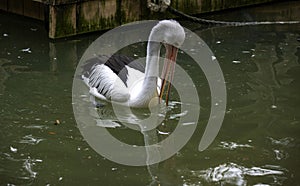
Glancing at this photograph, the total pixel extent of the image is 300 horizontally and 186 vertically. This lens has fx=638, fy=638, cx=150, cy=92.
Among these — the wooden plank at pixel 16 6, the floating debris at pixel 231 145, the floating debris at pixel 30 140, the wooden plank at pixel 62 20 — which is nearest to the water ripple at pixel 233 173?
the floating debris at pixel 231 145

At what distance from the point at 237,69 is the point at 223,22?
193cm

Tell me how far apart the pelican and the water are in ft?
0.79

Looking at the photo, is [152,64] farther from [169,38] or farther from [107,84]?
[107,84]

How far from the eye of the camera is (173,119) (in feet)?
18.9

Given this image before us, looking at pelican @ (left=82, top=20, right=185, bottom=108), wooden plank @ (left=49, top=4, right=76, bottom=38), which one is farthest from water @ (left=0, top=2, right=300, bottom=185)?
pelican @ (left=82, top=20, right=185, bottom=108)

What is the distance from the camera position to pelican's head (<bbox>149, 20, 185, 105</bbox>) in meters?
5.86

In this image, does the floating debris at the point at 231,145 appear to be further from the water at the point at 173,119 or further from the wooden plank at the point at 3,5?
the wooden plank at the point at 3,5

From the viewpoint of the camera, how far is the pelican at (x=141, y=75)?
592cm

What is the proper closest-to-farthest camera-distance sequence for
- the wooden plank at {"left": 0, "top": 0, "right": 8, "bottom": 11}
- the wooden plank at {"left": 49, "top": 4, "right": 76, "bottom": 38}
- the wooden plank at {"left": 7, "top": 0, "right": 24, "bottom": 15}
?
the wooden plank at {"left": 49, "top": 4, "right": 76, "bottom": 38}
the wooden plank at {"left": 7, "top": 0, "right": 24, "bottom": 15}
the wooden plank at {"left": 0, "top": 0, "right": 8, "bottom": 11}

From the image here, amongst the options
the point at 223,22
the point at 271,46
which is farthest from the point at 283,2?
the point at 271,46

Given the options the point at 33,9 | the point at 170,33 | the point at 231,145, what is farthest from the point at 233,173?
the point at 33,9

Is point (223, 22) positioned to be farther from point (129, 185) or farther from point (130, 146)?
point (129, 185)

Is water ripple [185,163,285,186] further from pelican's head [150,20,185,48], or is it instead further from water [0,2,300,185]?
pelican's head [150,20,185,48]

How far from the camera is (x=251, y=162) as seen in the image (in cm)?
496
